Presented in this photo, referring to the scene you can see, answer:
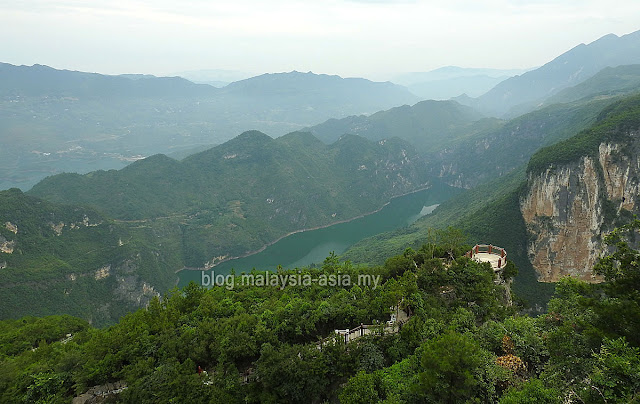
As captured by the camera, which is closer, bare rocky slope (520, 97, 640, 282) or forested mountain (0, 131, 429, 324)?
bare rocky slope (520, 97, 640, 282)

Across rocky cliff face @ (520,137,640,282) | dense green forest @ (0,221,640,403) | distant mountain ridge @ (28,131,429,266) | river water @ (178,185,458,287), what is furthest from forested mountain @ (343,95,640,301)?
distant mountain ridge @ (28,131,429,266)

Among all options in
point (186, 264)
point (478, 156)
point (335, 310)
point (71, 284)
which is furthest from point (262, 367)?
point (478, 156)

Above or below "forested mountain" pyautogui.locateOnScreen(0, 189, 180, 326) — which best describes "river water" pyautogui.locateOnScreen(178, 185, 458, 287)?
below

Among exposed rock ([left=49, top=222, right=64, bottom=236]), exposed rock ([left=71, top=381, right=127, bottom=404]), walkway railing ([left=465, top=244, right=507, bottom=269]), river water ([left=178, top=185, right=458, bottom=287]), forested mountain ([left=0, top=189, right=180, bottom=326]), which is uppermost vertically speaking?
walkway railing ([left=465, top=244, right=507, bottom=269])

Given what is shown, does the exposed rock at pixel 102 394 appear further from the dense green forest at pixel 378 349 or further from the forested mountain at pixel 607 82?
the forested mountain at pixel 607 82

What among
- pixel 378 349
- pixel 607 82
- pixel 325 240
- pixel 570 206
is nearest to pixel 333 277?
pixel 378 349

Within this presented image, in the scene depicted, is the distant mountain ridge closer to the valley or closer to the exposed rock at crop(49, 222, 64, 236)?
the valley

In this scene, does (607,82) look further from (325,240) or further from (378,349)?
(378,349)
